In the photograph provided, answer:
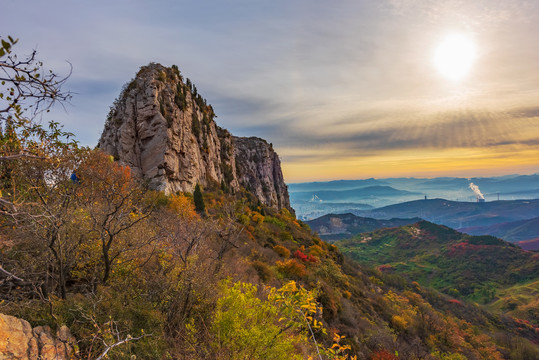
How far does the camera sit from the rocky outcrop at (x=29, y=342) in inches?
136

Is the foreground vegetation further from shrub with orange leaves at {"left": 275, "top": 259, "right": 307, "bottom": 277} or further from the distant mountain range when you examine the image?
the distant mountain range

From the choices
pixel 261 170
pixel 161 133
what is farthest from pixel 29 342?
pixel 261 170

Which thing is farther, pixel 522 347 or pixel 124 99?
pixel 522 347

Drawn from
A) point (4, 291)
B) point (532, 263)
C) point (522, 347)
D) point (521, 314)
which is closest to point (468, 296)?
point (521, 314)

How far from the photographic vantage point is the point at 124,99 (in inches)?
1168

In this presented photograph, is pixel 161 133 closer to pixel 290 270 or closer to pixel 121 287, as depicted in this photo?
pixel 290 270

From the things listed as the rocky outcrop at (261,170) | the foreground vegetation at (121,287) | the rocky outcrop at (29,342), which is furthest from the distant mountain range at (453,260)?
the rocky outcrop at (29,342)

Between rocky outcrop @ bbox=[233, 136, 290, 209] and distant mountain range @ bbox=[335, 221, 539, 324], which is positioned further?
distant mountain range @ bbox=[335, 221, 539, 324]

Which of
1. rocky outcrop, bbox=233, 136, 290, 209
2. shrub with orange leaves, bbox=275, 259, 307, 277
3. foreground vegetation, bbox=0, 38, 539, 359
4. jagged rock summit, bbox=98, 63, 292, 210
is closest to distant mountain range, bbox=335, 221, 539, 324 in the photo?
rocky outcrop, bbox=233, 136, 290, 209

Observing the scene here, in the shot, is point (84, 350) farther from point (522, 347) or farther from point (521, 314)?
point (521, 314)

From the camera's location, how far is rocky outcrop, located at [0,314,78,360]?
3.47m

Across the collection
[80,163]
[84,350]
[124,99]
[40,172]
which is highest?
[124,99]

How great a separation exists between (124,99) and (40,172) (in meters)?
25.1

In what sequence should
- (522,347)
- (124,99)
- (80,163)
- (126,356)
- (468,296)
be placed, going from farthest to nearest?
(468,296)
(522,347)
(124,99)
(80,163)
(126,356)
